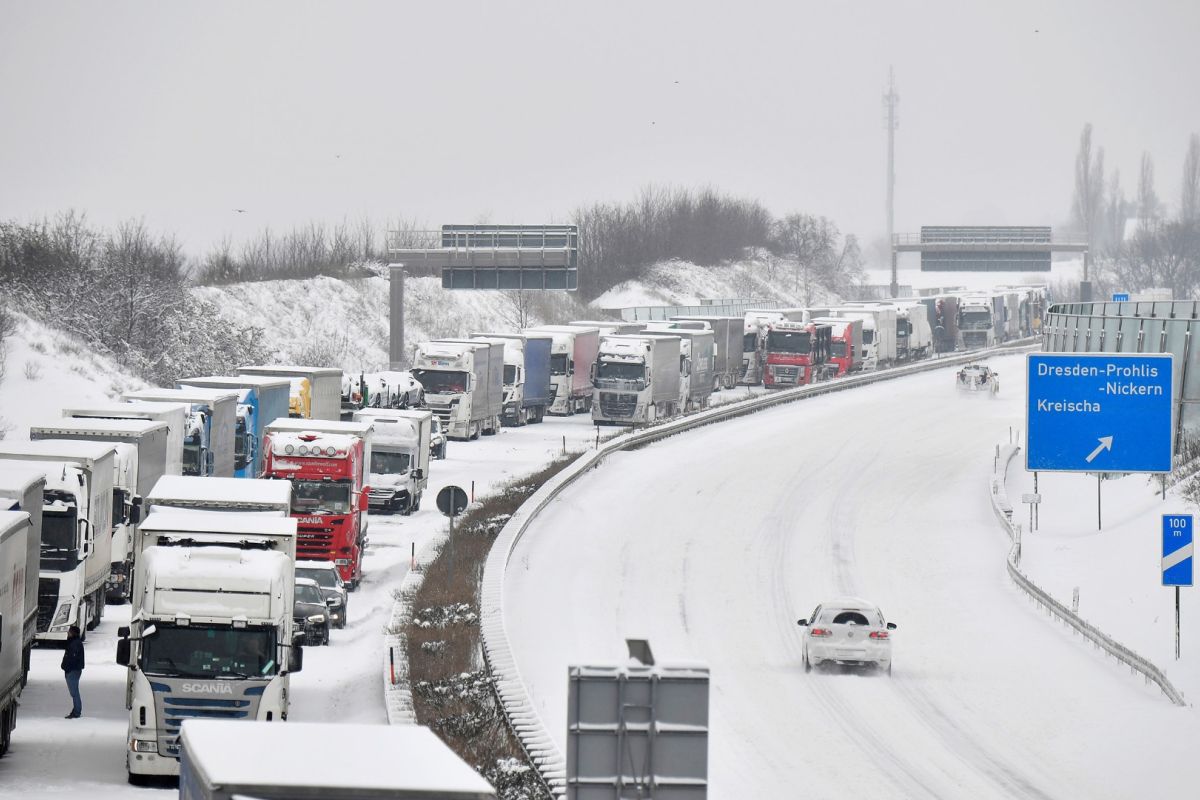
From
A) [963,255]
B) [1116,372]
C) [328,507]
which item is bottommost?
[328,507]

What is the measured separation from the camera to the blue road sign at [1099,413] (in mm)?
32062

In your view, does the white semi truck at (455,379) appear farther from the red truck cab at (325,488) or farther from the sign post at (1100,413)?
the sign post at (1100,413)

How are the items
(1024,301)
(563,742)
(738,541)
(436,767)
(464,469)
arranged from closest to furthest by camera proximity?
1. (436,767)
2. (563,742)
3. (738,541)
4. (464,469)
5. (1024,301)

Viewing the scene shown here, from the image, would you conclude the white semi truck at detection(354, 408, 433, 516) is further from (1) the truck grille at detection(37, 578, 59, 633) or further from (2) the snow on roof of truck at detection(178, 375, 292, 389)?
(1) the truck grille at detection(37, 578, 59, 633)

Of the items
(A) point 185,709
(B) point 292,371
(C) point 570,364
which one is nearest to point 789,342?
(C) point 570,364

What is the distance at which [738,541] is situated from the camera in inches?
1737

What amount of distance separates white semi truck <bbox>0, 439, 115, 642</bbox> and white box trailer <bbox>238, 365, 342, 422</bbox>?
19684 mm

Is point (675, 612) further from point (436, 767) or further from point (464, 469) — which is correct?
point (436, 767)

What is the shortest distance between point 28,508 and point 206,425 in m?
14.6

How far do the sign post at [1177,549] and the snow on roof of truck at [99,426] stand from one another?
735 inches

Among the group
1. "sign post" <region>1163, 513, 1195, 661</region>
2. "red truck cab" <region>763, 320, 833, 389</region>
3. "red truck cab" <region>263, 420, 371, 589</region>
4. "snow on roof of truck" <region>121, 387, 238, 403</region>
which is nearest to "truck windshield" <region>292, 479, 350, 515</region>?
"red truck cab" <region>263, 420, 371, 589</region>

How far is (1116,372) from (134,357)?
4845cm

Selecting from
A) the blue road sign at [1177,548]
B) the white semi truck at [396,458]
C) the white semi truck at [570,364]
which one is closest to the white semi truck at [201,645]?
the blue road sign at [1177,548]

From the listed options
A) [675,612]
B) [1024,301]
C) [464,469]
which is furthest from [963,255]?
[675,612]
